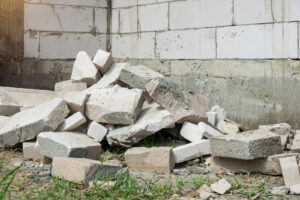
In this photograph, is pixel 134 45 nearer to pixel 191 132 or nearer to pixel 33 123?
pixel 191 132

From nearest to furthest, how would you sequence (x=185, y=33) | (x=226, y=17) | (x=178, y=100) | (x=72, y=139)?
(x=72, y=139) < (x=178, y=100) < (x=226, y=17) < (x=185, y=33)

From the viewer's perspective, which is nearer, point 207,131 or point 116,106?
point 207,131

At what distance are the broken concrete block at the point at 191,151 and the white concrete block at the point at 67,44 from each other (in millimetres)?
3893

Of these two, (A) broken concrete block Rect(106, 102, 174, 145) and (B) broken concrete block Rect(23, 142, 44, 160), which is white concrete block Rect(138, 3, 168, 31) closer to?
(A) broken concrete block Rect(106, 102, 174, 145)

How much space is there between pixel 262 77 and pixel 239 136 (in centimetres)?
141

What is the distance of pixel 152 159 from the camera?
4277 mm

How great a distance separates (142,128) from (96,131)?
1.90 feet

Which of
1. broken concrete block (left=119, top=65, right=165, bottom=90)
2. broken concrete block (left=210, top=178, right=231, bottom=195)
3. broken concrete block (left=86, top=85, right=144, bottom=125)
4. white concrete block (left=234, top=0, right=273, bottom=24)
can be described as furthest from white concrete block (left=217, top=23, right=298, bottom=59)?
broken concrete block (left=210, top=178, right=231, bottom=195)

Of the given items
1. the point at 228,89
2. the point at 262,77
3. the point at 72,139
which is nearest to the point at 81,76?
the point at 72,139

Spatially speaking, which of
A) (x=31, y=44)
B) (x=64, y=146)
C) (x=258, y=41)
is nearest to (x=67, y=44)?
(x=31, y=44)

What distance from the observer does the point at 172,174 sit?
4.21 meters

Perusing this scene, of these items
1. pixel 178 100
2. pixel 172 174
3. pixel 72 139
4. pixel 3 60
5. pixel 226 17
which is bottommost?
pixel 172 174

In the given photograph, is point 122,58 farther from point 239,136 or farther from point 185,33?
point 239,136

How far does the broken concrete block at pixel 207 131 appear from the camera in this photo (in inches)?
186
